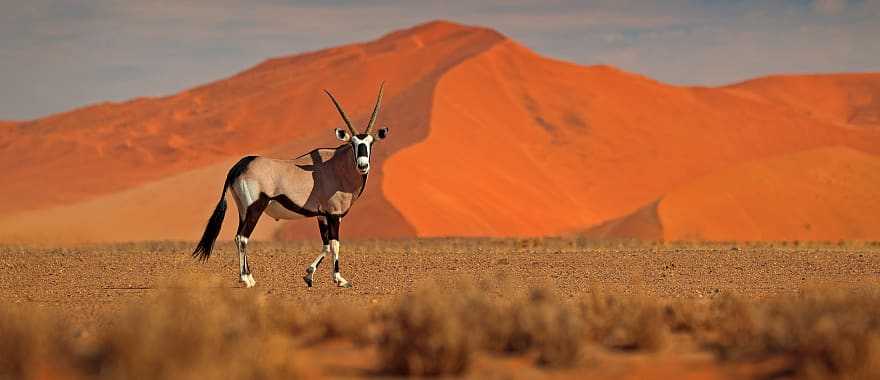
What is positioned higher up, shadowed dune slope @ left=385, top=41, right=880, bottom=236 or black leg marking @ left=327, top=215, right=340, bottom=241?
black leg marking @ left=327, top=215, right=340, bottom=241

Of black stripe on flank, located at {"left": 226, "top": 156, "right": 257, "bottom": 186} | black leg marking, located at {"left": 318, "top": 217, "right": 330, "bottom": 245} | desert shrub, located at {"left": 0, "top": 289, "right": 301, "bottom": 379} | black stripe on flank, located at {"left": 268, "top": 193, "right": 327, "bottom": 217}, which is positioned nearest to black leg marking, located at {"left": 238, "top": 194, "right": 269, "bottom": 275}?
black stripe on flank, located at {"left": 268, "top": 193, "right": 327, "bottom": 217}

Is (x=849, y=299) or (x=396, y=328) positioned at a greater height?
(x=396, y=328)

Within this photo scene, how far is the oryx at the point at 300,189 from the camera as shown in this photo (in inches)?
661

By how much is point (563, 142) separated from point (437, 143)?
37.8 feet

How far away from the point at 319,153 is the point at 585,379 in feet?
33.3

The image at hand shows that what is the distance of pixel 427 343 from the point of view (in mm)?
8352

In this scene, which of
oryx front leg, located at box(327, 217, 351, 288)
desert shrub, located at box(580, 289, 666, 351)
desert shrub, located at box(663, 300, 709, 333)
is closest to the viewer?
desert shrub, located at box(580, 289, 666, 351)

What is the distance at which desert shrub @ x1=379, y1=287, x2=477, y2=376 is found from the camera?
8.18 m

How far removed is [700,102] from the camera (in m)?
89.0

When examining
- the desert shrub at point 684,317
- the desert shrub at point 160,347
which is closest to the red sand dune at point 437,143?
the desert shrub at point 684,317

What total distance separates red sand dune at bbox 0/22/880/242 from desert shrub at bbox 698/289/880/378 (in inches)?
1439

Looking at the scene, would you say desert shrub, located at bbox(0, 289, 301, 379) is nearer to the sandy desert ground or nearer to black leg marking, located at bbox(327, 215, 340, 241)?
the sandy desert ground

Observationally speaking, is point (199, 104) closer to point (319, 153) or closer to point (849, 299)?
point (319, 153)

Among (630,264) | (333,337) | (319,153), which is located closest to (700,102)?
(630,264)
